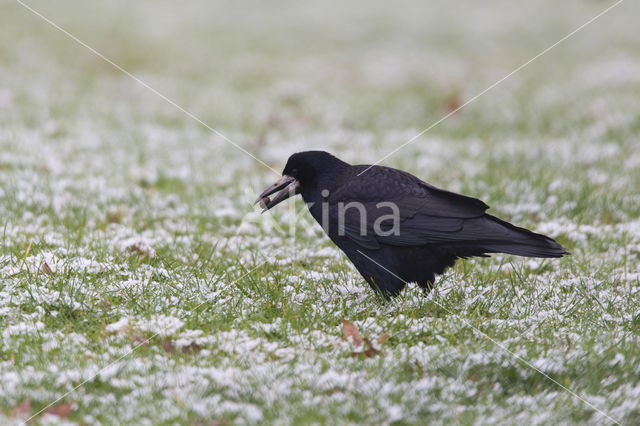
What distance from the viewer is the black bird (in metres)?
4.24

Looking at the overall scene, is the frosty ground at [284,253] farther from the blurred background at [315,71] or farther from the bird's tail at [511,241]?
the bird's tail at [511,241]

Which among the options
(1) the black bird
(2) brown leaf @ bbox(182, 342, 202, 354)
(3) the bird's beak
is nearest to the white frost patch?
(2) brown leaf @ bbox(182, 342, 202, 354)

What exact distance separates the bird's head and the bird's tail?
1.09 meters

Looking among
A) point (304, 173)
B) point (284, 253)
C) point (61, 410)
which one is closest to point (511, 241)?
point (304, 173)

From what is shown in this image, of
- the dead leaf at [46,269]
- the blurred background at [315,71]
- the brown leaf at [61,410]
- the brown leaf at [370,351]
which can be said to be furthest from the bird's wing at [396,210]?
the blurred background at [315,71]

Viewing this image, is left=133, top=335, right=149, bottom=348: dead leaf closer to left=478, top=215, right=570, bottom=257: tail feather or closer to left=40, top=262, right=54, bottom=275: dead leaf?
left=40, top=262, right=54, bottom=275: dead leaf

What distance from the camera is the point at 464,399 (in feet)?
10.7

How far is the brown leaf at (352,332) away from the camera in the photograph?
3.73 metres

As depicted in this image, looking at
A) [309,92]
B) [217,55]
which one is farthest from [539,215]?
[217,55]

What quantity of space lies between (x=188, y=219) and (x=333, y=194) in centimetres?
196

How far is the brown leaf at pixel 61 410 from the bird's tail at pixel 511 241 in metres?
2.44

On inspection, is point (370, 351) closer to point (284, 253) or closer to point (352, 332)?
point (352, 332)

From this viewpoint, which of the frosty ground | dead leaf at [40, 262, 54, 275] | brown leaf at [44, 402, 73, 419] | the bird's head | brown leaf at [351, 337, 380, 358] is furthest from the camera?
the bird's head

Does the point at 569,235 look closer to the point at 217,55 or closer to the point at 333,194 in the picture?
the point at 333,194
